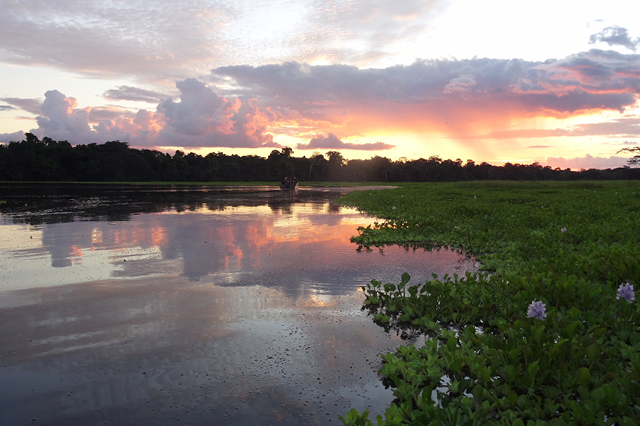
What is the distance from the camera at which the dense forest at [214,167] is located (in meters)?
81.8

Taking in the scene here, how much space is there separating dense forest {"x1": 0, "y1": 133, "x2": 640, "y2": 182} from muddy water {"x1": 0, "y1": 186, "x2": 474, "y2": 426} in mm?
59989

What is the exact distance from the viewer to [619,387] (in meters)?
3.14

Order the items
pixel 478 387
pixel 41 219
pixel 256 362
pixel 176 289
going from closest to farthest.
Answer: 1. pixel 478 387
2. pixel 256 362
3. pixel 176 289
4. pixel 41 219

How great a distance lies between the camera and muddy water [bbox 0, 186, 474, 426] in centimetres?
331

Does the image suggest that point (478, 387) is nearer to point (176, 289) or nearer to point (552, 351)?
point (552, 351)

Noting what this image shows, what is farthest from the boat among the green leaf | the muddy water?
the green leaf

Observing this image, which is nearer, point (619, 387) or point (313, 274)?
point (619, 387)

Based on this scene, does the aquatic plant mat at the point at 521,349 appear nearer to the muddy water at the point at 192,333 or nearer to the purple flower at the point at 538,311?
the purple flower at the point at 538,311

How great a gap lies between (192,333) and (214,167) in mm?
108457

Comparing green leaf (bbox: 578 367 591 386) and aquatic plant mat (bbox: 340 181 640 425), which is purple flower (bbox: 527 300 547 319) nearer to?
aquatic plant mat (bbox: 340 181 640 425)

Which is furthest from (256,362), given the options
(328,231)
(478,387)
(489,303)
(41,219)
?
(41,219)

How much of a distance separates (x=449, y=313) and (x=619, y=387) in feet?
6.81

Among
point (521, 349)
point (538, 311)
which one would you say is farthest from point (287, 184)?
point (521, 349)

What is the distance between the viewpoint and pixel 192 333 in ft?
15.3
